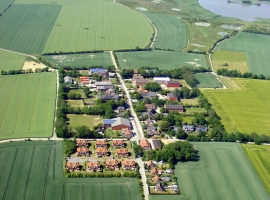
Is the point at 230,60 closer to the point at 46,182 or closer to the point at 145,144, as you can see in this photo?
the point at 145,144

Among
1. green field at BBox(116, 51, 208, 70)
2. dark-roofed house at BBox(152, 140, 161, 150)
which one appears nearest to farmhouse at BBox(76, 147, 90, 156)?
dark-roofed house at BBox(152, 140, 161, 150)

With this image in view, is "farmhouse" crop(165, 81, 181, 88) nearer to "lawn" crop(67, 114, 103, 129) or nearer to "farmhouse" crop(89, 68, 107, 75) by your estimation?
"farmhouse" crop(89, 68, 107, 75)

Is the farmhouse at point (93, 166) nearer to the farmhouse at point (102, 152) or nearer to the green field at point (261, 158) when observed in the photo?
the farmhouse at point (102, 152)

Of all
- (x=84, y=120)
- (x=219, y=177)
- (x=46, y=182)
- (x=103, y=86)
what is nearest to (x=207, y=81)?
(x=103, y=86)

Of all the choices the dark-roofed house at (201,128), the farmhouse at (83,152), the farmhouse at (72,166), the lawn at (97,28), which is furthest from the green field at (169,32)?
the farmhouse at (72,166)

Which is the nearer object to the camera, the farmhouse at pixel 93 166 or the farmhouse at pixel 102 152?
the farmhouse at pixel 93 166

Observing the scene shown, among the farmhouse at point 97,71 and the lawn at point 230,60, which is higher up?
the farmhouse at point 97,71
